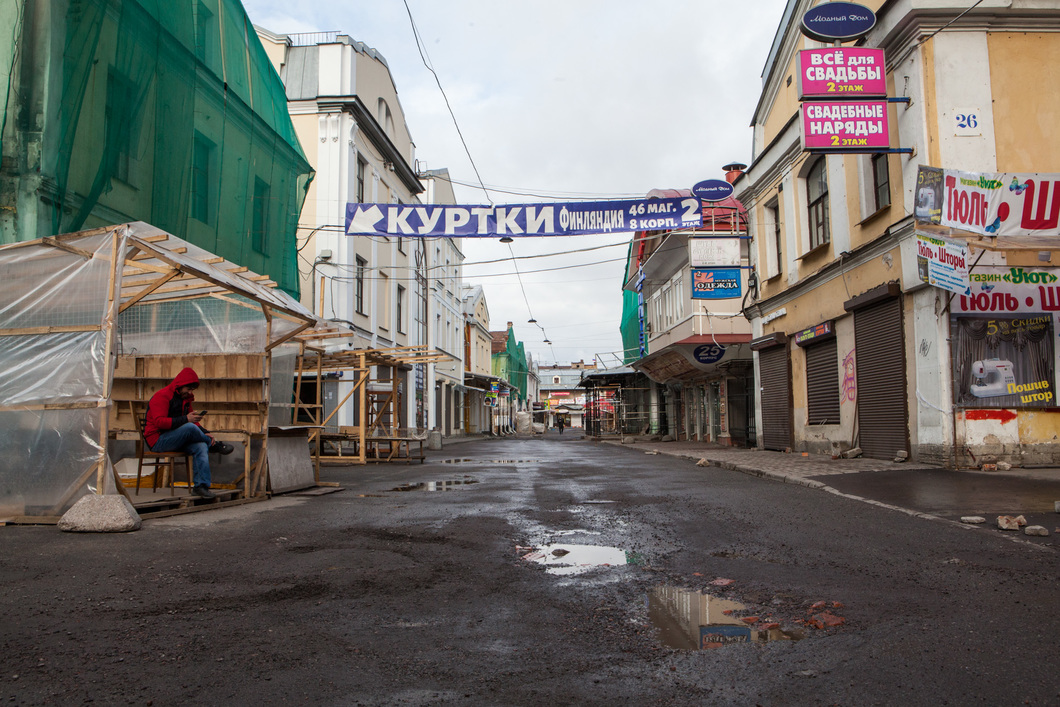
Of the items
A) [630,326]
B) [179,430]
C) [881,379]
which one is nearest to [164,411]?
[179,430]

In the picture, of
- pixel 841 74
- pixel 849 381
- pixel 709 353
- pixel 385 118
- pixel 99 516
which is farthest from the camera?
pixel 385 118

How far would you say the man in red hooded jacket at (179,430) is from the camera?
7285 mm

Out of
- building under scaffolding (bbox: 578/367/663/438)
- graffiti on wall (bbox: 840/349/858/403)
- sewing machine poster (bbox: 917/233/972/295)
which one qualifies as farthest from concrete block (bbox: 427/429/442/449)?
sewing machine poster (bbox: 917/233/972/295)

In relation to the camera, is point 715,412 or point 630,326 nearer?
point 715,412

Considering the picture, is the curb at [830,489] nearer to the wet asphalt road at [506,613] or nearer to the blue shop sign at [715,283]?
the wet asphalt road at [506,613]

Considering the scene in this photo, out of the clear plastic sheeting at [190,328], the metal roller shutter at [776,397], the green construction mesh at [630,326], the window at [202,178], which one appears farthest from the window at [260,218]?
the green construction mesh at [630,326]

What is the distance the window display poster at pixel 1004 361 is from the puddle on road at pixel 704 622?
28.0ft

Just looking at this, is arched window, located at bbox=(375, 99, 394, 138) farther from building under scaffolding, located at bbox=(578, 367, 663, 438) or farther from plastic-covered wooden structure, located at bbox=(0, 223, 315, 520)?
plastic-covered wooden structure, located at bbox=(0, 223, 315, 520)

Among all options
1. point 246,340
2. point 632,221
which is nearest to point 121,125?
point 246,340

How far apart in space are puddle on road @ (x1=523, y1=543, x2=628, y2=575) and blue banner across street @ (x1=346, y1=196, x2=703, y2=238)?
904 cm

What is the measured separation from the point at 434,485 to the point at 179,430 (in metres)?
3.87

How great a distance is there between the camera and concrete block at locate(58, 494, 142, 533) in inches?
218

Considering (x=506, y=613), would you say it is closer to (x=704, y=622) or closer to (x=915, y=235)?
(x=704, y=622)

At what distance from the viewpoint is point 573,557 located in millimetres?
4812
